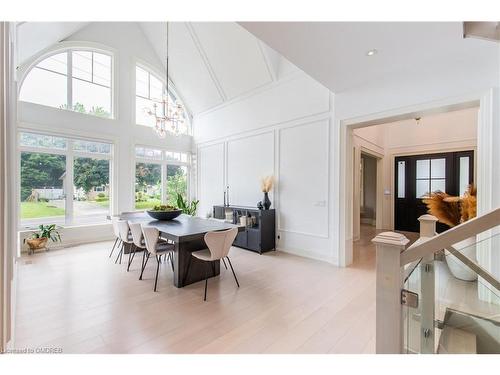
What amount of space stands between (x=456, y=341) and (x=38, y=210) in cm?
686

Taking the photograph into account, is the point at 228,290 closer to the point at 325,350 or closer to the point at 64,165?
the point at 325,350

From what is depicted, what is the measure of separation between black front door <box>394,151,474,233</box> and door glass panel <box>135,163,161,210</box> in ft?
22.9

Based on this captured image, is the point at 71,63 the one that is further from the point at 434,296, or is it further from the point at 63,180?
the point at 434,296

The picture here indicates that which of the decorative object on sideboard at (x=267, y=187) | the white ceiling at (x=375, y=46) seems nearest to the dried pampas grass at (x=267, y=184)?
the decorative object on sideboard at (x=267, y=187)

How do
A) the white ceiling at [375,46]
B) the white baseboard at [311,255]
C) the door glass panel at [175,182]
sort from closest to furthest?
1. the white ceiling at [375,46]
2. the white baseboard at [311,255]
3. the door glass panel at [175,182]

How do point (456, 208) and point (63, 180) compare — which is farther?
point (63, 180)

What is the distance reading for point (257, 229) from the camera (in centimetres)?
468

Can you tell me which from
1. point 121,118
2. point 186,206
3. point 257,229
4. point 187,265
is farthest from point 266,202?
point 121,118

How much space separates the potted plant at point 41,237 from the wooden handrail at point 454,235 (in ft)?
19.5

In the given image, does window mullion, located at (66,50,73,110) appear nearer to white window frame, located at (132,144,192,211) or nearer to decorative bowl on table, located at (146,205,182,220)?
white window frame, located at (132,144,192,211)

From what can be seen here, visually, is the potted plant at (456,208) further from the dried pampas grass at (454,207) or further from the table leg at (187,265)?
the table leg at (187,265)

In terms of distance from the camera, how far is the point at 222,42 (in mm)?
5191

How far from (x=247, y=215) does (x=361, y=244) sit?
109 inches

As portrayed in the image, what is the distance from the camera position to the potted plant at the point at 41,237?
4465 millimetres
